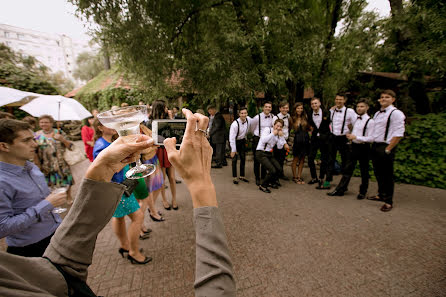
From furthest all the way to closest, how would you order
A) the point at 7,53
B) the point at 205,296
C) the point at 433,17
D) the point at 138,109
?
the point at 7,53
the point at 433,17
the point at 138,109
the point at 205,296

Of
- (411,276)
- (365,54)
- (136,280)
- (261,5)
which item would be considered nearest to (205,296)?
(136,280)

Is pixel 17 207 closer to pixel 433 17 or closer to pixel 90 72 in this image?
pixel 433 17

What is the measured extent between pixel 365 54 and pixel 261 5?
3882 mm

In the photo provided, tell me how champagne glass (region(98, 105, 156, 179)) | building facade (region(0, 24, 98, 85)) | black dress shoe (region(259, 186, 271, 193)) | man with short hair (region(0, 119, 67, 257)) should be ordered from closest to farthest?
1. champagne glass (region(98, 105, 156, 179))
2. man with short hair (region(0, 119, 67, 257))
3. black dress shoe (region(259, 186, 271, 193))
4. building facade (region(0, 24, 98, 85))

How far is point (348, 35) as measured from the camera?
7.06 metres

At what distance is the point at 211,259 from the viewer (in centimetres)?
85

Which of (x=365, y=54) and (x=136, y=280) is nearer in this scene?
(x=136, y=280)

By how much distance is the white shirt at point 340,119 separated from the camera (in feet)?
16.5

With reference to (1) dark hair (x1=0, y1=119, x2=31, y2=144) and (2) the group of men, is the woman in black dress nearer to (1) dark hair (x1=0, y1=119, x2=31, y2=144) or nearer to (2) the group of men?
(2) the group of men

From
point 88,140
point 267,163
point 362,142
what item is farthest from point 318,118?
point 88,140

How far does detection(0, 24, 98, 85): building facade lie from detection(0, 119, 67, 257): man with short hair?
2463 inches

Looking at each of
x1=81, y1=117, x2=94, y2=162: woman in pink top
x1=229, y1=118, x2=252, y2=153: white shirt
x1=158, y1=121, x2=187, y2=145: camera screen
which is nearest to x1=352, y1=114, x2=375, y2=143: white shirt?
x1=229, y1=118, x2=252, y2=153: white shirt

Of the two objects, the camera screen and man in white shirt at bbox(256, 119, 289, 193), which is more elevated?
the camera screen

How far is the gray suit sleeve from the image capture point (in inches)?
32.1
